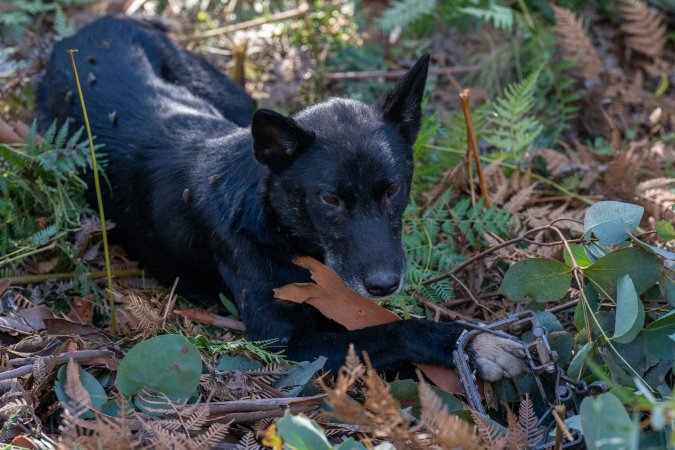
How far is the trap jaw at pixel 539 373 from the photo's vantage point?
2.99 m

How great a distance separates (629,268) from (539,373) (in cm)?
61

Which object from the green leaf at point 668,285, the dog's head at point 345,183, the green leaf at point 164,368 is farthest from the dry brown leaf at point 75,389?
the green leaf at point 668,285

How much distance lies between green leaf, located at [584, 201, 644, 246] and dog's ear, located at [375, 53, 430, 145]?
3.32 ft

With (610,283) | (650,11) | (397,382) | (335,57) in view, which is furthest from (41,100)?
(650,11)

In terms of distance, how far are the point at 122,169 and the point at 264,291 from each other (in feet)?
4.12

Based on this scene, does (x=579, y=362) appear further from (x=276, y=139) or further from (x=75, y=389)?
(x=75, y=389)

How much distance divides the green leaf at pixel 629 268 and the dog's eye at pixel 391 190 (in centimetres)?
94

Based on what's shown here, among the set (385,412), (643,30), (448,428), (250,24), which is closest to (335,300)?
(385,412)

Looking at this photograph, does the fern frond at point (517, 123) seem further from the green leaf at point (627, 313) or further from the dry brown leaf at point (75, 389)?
the dry brown leaf at point (75, 389)

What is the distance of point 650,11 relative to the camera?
21.7 feet

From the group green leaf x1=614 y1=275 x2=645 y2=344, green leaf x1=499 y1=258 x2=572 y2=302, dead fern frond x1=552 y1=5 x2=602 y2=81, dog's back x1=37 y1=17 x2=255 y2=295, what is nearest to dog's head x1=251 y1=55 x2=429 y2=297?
dog's back x1=37 y1=17 x2=255 y2=295

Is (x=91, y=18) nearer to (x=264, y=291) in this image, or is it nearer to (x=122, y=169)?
(x=122, y=169)

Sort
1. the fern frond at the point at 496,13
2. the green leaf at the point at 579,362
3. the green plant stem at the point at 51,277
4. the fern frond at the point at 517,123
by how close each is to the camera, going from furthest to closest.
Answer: the fern frond at the point at 496,13, the fern frond at the point at 517,123, the green plant stem at the point at 51,277, the green leaf at the point at 579,362

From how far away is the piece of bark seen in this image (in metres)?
3.68
